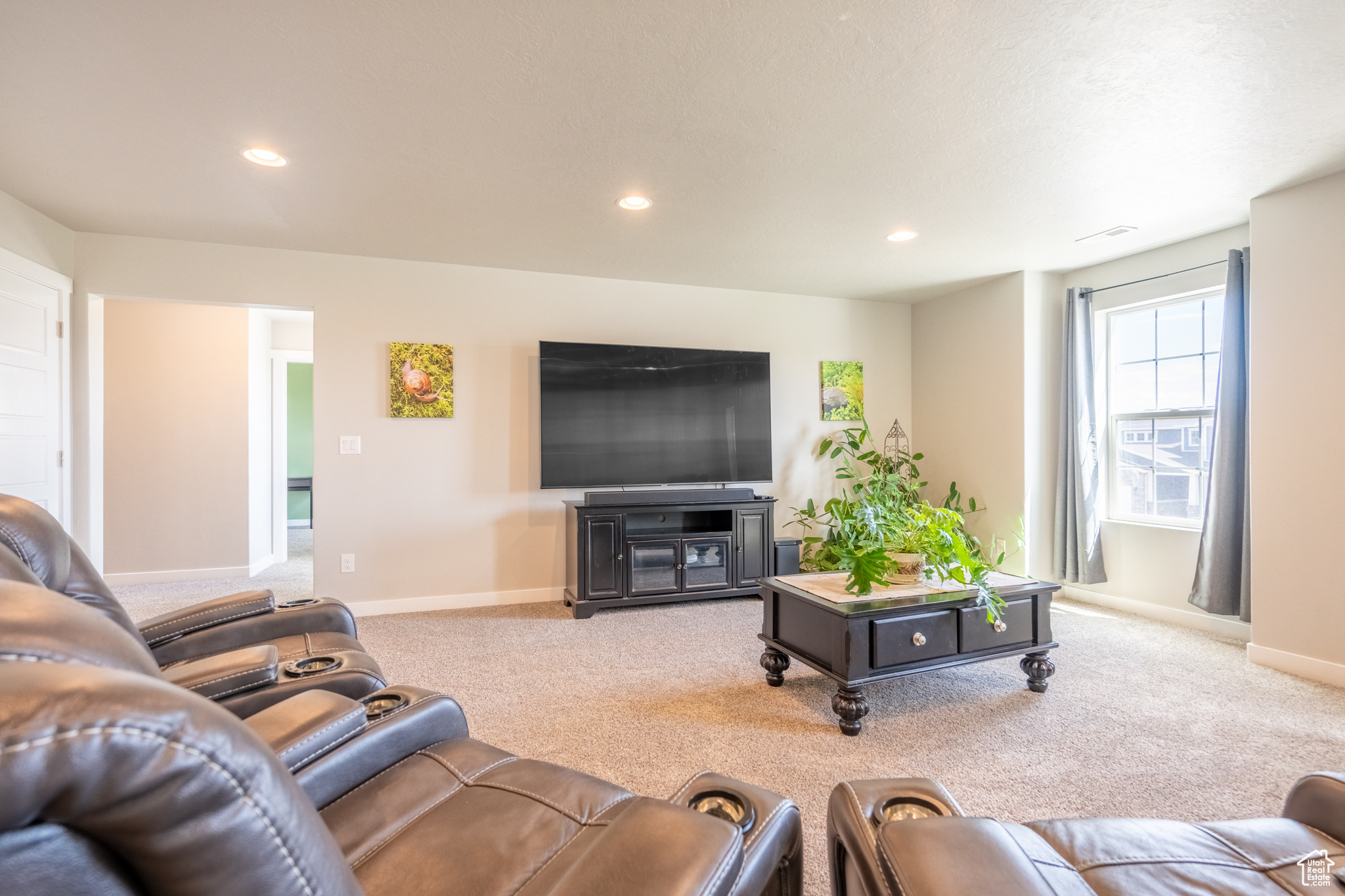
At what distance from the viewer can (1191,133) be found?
99.7 inches

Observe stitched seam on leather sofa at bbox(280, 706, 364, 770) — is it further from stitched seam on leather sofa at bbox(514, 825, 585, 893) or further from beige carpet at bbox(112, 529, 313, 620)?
beige carpet at bbox(112, 529, 313, 620)

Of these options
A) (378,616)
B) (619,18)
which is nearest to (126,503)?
(378,616)

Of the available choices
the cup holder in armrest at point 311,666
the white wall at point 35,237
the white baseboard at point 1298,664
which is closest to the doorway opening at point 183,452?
the white wall at point 35,237

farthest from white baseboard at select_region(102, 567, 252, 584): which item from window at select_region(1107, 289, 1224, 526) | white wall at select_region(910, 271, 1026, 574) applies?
window at select_region(1107, 289, 1224, 526)

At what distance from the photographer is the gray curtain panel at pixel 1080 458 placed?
4281mm

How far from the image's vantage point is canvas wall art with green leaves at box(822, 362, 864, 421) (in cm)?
524

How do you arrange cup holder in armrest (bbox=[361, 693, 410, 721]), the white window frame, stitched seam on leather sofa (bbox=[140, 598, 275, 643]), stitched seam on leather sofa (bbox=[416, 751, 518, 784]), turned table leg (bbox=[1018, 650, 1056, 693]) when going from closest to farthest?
1. stitched seam on leather sofa (bbox=[416, 751, 518, 784])
2. cup holder in armrest (bbox=[361, 693, 410, 721])
3. stitched seam on leather sofa (bbox=[140, 598, 275, 643])
4. turned table leg (bbox=[1018, 650, 1056, 693])
5. the white window frame

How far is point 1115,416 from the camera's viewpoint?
4305 mm

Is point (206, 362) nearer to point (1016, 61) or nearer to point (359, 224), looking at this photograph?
point (359, 224)

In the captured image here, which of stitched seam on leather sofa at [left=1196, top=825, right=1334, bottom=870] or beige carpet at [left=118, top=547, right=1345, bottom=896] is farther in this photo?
beige carpet at [left=118, top=547, right=1345, bottom=896]

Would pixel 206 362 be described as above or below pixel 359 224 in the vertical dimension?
below

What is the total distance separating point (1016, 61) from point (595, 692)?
281cm

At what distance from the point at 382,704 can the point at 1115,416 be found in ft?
15.4

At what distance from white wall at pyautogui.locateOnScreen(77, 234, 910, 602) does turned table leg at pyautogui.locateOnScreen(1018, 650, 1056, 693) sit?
2911mm
